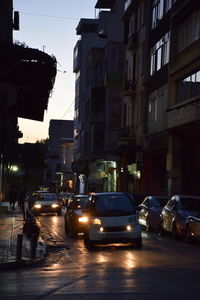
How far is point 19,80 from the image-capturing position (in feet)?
61.9

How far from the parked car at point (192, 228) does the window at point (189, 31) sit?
16.2 metres

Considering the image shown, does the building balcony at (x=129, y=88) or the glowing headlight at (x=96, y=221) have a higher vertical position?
the building balcony at (x=129, y=88)

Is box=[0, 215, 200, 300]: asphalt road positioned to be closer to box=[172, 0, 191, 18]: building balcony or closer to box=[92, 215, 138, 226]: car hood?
box=[92, 215, 138, 226]: car hood

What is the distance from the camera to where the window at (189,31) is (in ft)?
126

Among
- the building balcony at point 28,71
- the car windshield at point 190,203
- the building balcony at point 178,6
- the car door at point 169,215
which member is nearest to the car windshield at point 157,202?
the car door at point 169,215

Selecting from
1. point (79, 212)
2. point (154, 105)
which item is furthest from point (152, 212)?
point (154, 105)

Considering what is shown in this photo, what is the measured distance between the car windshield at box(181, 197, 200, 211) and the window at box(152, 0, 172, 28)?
22.0 m

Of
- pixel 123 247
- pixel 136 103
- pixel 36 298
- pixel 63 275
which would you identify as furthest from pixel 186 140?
pixel 36 298

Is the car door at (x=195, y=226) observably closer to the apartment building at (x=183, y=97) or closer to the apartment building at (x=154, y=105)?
the apartment building at (x=154, y=105)

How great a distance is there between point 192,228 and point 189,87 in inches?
678

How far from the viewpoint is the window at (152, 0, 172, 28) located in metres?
46.9

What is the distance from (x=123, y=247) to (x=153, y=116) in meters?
29.2

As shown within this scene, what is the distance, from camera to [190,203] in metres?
26.5

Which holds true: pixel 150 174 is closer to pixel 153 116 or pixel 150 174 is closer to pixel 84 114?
pixel 153 116
